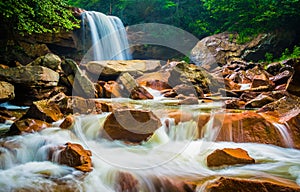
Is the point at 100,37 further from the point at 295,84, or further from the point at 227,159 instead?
the point at 227,159

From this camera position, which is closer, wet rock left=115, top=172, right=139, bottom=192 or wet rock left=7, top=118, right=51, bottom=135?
wet rock left=115, top=172, right=139, bottom=192

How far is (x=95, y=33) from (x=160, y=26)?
6523 millimetres

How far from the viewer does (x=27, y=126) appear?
4141 mm

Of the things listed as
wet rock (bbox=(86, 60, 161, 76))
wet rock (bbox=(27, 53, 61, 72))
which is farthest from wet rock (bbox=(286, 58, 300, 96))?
wet rock (bbox=(86, 60, 161, 76))

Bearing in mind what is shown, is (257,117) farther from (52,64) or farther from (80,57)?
(80,57)

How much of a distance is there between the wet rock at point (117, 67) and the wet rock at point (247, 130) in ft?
21.2

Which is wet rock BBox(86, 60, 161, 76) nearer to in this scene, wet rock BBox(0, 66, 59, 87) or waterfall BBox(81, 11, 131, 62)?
waterfall BBox(81, 11, 131, 62)

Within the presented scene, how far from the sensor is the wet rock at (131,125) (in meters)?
3.80

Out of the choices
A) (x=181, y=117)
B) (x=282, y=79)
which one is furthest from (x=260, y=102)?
(x=282, y=79)

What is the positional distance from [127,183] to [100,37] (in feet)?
41.6

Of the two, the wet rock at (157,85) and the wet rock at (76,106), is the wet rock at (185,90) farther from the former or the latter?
the wet rock at (76,106)

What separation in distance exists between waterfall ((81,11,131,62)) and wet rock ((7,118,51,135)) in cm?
957

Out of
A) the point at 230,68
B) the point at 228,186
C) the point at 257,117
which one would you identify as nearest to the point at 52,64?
the point at 257,117

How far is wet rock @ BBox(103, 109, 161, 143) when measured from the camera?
380 centimetres
